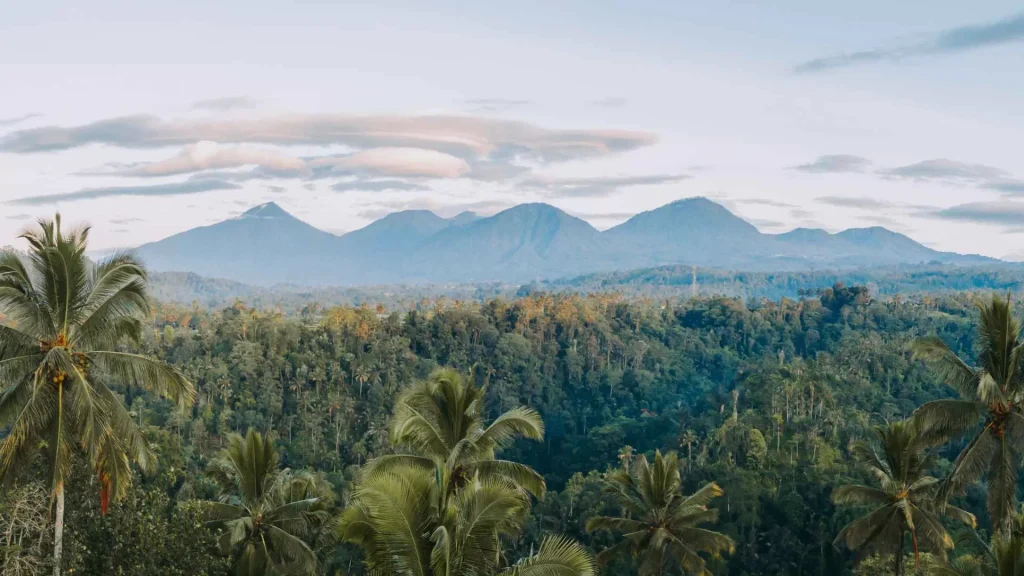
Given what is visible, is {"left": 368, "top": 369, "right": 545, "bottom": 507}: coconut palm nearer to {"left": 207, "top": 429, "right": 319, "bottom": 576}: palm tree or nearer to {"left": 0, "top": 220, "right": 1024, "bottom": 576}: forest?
{"left": 0, "top": 220, "right": 1024, "bottom": 576}: forest

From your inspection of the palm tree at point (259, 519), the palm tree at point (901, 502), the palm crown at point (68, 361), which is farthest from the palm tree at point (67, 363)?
the palm tree at point (901, 502)

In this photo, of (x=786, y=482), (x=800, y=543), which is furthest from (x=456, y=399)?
(x=786, y=482)

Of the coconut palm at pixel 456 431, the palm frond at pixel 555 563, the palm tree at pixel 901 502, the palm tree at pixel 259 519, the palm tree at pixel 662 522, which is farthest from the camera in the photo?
the palm tree at pixel 662 522

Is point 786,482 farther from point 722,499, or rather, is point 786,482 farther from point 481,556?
point 481,556

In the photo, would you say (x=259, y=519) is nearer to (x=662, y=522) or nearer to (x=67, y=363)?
(x=67, y=363)

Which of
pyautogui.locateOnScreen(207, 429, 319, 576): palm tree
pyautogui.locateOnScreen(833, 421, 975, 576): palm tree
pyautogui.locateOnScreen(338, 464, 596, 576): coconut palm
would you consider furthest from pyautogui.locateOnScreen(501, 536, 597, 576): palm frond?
pyautogui.locateOnScreen(833, 421, 975, 576): palm tree

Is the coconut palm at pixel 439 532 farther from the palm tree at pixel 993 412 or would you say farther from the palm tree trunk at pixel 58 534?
the palm tree at pixel 993 412
